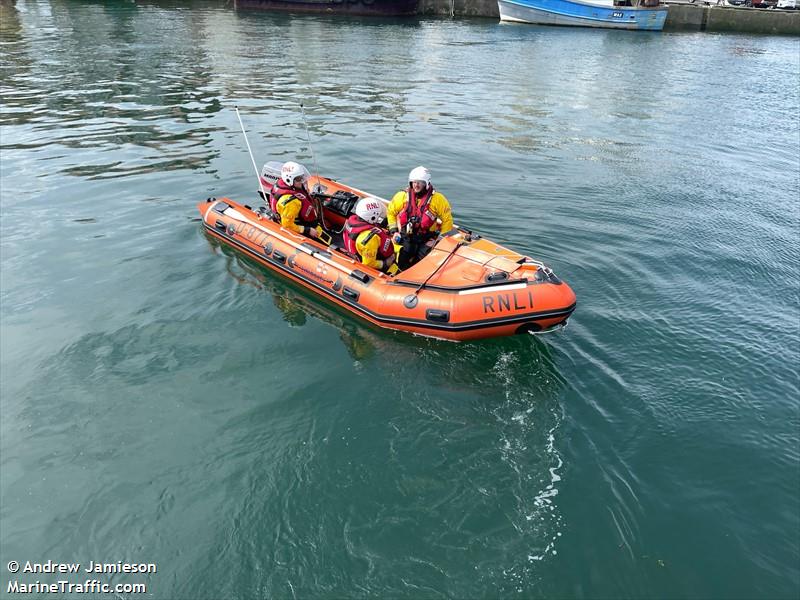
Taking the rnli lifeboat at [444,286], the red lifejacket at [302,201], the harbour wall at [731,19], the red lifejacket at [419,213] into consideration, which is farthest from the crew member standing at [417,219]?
the harbour wall at [731,19]

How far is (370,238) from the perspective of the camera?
26.3ft

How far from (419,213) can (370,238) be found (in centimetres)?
85

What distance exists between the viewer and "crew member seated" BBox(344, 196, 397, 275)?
8.02 meters

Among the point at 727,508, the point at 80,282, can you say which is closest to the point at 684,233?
the point at 727,508

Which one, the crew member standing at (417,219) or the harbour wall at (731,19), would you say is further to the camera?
the harbour wall at (731,19)

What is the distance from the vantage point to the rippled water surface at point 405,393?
4824 millimetres

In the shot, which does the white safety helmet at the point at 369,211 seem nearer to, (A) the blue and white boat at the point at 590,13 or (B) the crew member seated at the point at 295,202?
(B) the crew member seated at the point at 295,202

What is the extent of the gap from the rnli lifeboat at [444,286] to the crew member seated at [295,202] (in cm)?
22

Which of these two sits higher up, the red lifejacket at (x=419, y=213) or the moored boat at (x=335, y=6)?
the moored boat at (x=335, y=6)

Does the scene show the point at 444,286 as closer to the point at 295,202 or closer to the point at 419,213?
the point at 419,213

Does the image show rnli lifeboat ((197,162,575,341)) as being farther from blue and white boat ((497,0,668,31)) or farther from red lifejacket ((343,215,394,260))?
blue and white boat ((497,0,668,31))

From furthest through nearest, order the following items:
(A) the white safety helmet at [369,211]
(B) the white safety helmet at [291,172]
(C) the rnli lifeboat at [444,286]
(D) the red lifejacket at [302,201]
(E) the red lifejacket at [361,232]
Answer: (D) the red lifejacket at [302,201]
(B) the white safety helmet at [291,172]
(E) the red lifejacket at [361,232]
(A) the white safety helmet at [369,211]
(C) the rnli lifeboat at [444,286]

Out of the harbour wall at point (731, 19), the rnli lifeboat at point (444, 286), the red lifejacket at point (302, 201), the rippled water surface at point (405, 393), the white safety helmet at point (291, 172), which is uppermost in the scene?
the harbour wall at point (731, 19)

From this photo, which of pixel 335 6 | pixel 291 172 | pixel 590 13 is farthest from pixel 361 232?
pixel 590 13
